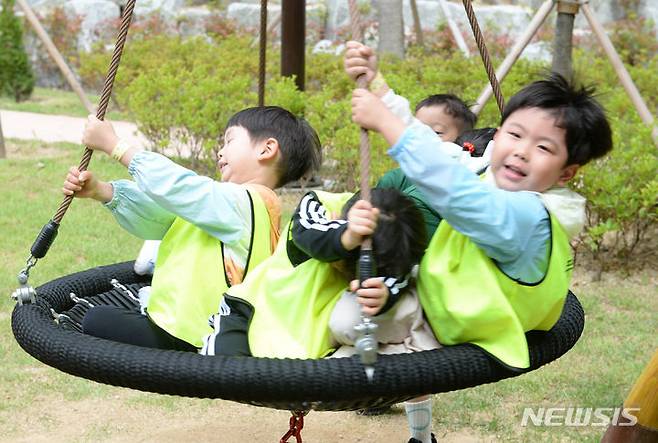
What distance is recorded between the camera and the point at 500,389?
4180 millimetres

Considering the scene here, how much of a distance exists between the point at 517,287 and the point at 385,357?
35 centimetres

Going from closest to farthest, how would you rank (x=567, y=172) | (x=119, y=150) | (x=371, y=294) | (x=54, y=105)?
(x=371, y=294)
(x=567, y=172)
(x=119, y=150)
(x=54, y=105)

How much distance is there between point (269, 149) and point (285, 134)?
2.5 inches

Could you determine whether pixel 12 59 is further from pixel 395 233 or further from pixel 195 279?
pixel 395 233

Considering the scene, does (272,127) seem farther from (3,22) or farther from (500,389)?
(3,22)

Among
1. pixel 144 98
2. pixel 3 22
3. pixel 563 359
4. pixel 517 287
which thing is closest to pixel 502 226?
pixel 517 287

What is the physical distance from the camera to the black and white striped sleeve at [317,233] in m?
2.03

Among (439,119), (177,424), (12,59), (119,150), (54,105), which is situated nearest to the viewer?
(119,150)

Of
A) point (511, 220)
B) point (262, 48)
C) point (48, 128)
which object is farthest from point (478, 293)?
point (48, 128)

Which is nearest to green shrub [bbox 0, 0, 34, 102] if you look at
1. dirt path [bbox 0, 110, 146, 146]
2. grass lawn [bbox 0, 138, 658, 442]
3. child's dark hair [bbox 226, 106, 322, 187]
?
dirt path [bbox 0, 110, 146, 146]

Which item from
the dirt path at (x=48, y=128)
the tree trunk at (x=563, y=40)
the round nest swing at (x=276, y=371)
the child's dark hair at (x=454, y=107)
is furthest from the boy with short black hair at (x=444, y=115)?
the dirt path at (x=48, y=128)

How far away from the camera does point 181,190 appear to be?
7.91ft

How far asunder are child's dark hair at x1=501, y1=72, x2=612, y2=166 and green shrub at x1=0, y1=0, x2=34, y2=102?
1124cm

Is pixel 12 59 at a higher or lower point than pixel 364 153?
lower
